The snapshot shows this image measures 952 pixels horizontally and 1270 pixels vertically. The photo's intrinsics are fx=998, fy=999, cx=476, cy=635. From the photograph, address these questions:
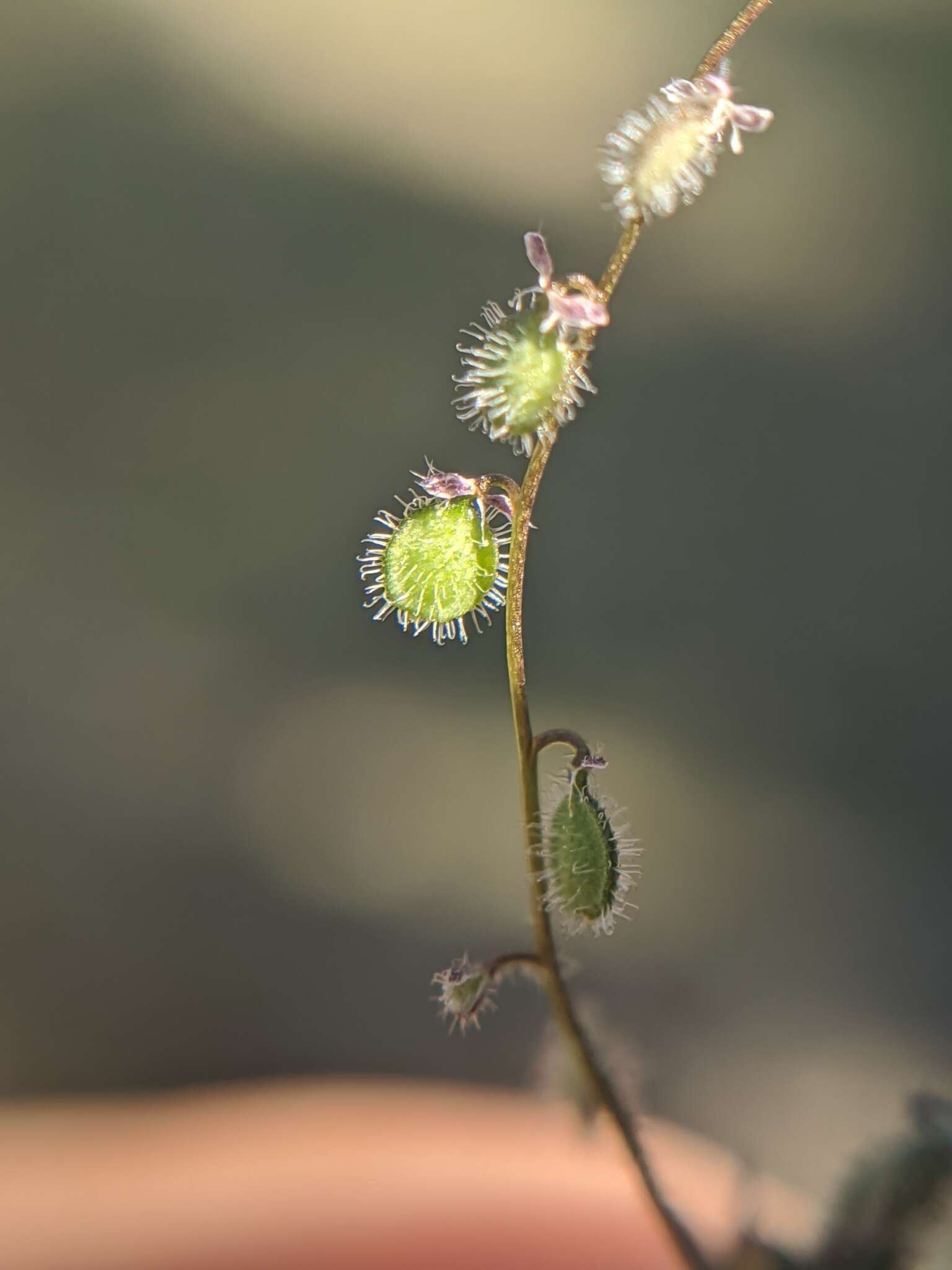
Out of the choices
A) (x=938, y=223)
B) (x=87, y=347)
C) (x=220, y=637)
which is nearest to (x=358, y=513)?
(x=220, y=637)

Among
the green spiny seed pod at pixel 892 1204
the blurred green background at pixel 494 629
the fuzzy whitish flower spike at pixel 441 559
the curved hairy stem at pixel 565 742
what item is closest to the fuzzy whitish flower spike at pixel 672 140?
the fuzzy whitish flower spike at pixel 441 559

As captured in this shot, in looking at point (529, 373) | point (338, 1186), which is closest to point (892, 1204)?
point (338, 1186)

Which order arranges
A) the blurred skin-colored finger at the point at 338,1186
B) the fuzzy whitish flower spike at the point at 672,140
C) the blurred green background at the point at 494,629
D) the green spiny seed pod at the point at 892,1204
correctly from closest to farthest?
the fuzzy whitish flower spike at the point at 672,140, the green spiny seed pod at the point at 892,1204, the blurred skin-colored finger at the point at 338,1186, the blurred green background at the point at 494,629

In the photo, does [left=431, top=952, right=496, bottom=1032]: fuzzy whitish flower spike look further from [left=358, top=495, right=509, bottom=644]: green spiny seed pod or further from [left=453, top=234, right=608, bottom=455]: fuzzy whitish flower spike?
[left=453, top=234, right=608, bottom=455]: fuzzy whitish flower spike

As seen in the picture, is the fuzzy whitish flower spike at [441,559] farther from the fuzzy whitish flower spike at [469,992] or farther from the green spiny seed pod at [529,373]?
the fuzzy whitish flower spike at [469,992]

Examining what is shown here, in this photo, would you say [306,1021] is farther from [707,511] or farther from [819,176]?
[819,176]

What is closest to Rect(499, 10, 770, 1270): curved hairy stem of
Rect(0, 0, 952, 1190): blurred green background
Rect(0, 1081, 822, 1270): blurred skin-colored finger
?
Rect(0, 1081, 822, 1270): blurred skin-colored finger
